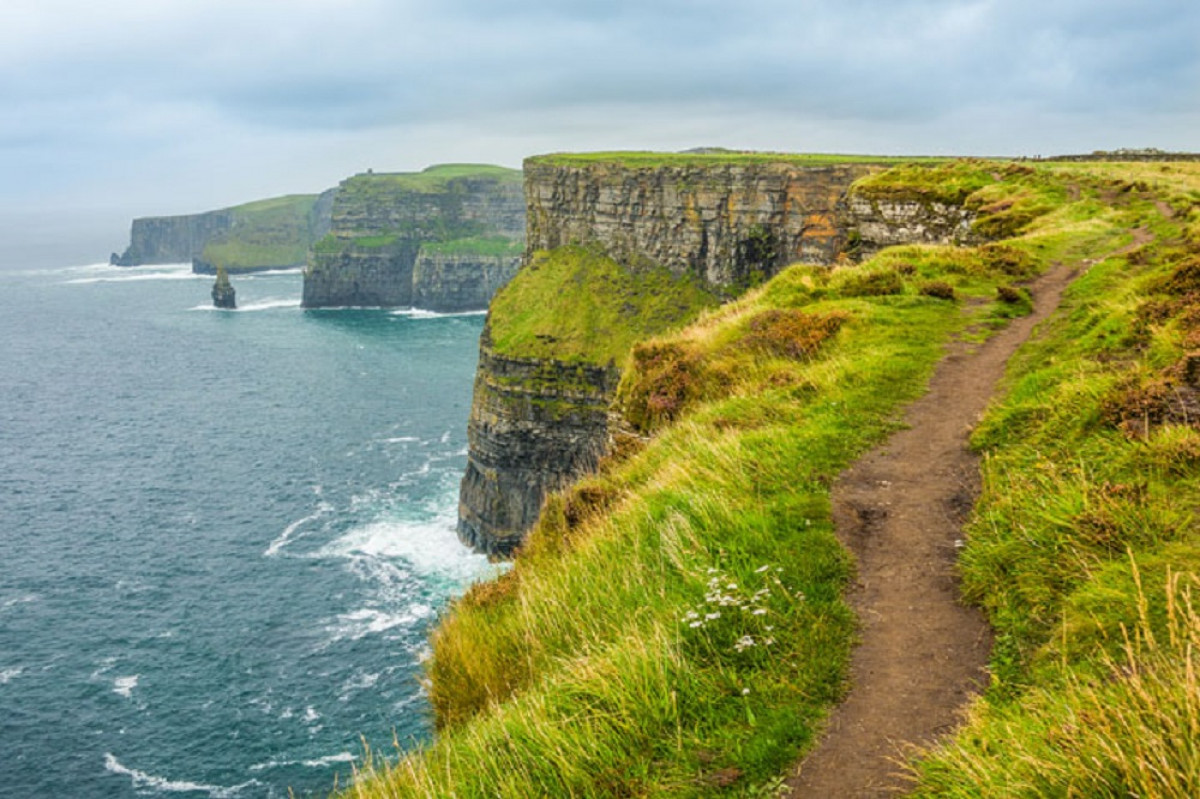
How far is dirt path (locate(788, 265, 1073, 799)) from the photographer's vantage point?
6246 mm

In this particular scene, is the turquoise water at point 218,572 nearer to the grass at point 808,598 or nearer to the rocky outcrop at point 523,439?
the grass at point 808,598

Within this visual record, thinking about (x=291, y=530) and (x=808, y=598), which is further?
(x=291, y=530)

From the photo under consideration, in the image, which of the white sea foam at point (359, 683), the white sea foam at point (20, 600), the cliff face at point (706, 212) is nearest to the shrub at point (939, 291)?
the white sea foam at point (359, 683)

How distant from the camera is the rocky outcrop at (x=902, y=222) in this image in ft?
123

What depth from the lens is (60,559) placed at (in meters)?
63.1

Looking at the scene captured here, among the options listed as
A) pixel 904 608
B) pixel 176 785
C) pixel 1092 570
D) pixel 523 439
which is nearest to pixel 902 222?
pixel 904 608

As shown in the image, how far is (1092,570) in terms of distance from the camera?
7363mm

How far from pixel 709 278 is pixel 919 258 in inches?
2680

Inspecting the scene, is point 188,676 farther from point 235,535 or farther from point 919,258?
point 919,258

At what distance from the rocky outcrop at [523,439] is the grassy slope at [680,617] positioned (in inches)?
2244

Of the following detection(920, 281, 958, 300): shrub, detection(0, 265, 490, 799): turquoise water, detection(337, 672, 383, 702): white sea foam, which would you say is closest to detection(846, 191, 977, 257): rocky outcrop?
detection(920, 281, 958, 300): shrub

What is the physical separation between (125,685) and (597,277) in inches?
2642

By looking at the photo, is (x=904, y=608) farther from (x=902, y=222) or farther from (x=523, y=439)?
(x=523, y=439)

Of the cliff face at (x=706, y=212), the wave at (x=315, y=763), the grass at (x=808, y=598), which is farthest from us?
the cliff face at (x=706, y=212)
